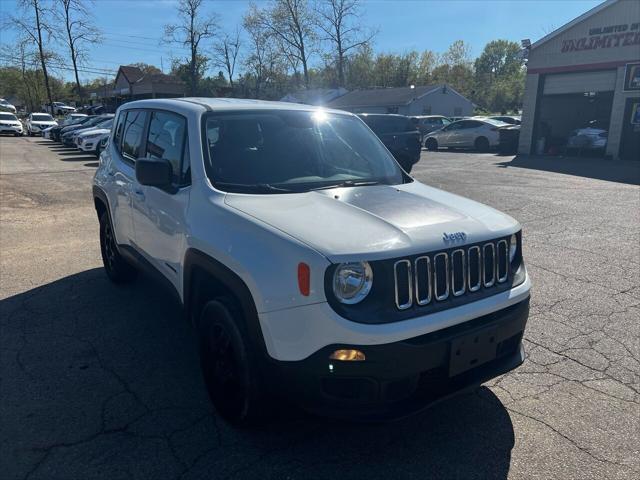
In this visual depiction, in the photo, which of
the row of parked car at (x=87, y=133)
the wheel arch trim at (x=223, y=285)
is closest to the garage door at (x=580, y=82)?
the row of parked car at (x=87, y=133)

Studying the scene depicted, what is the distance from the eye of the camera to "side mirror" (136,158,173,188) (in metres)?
3.31

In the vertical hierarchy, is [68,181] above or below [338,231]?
below

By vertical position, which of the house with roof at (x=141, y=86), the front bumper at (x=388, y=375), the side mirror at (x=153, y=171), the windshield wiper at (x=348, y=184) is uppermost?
the house with roof at (x=141, y=86)

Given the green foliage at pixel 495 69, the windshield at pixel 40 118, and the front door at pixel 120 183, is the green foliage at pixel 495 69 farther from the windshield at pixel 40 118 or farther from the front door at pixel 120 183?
the front door at pixel 120 183

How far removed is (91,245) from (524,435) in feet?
20.3

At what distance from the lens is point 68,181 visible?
45.3 feet

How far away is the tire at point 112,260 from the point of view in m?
5.26

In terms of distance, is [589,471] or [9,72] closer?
[589,471]

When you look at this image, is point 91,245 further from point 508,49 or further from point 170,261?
point 508,49

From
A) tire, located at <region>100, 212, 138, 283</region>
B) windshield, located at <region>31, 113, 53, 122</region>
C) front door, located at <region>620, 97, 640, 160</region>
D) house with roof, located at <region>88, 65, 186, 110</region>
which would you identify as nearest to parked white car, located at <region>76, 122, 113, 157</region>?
tire, located at <region>100, 212, 138, 283</region>

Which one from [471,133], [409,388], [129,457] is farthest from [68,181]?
[471,133]

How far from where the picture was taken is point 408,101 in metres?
45.8

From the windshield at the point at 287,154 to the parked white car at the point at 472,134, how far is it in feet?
73.0

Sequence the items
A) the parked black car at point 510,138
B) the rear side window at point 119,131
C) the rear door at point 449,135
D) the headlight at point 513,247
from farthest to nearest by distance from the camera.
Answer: the rear door at point 449,135, the parked black car at point 510,138, the rear side window at point 119,131, the headlight at point 513,247
